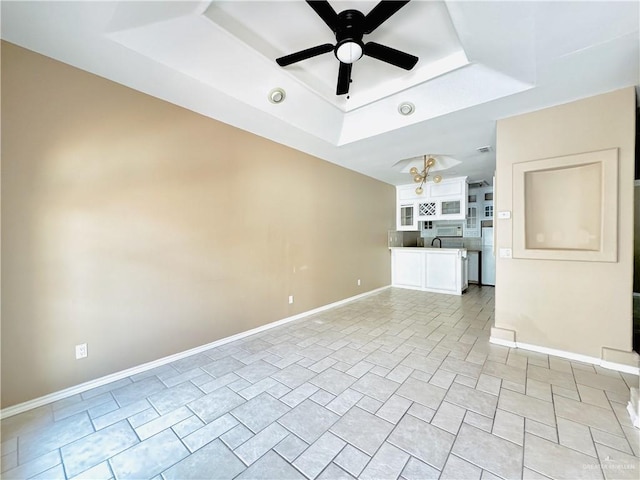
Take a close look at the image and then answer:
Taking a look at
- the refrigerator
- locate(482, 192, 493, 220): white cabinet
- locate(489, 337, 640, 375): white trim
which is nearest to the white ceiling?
locate(489, 337, 640, 375): white trim

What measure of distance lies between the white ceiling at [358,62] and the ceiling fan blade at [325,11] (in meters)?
0.28

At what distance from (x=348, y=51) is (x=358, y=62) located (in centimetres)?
68

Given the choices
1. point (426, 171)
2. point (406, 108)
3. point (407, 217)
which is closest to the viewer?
point (406, 108)

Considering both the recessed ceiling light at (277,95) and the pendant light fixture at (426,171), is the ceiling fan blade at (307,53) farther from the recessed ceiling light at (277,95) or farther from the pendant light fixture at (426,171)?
the pendant light fixture at (426,171)

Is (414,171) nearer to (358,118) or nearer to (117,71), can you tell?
(358,118)

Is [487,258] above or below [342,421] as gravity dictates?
above

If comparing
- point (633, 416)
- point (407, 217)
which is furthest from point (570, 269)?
point (407, 217)

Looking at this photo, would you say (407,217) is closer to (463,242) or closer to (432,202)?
(432,202)

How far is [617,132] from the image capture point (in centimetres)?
234

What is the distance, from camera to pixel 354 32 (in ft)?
5.90

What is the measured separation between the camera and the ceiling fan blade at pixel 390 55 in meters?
1.89

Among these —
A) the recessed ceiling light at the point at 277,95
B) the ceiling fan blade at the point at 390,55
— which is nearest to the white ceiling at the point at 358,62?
the recessed ceiling light at the point at 277,95

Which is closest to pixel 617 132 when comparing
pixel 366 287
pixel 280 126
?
pixel 280 126

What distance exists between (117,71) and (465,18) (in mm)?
2725
